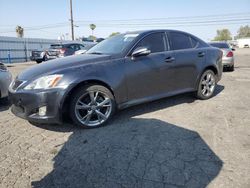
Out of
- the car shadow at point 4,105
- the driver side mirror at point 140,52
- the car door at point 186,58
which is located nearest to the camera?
the driver side mirror at point 140,52

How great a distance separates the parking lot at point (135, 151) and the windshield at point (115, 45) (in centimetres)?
125

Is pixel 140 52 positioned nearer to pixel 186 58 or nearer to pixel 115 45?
pixel 115 45

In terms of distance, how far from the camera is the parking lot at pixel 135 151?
2758 mm

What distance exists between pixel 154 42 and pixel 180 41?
0.77 meters

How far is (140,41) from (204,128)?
193 centimetres

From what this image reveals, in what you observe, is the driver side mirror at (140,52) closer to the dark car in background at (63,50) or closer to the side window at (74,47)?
the dark car in background at (63,50)

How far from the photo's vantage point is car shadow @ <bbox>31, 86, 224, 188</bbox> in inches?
107

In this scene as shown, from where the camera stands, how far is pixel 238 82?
8.75 m

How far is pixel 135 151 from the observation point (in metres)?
3.40

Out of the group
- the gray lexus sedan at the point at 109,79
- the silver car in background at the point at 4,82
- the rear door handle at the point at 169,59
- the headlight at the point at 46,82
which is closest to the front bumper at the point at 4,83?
the silver car in background at the point at 4,82

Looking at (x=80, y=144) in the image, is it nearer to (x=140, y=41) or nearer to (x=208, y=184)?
(x=208, y=184)

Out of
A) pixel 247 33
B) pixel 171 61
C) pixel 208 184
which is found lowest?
pixel 208 184

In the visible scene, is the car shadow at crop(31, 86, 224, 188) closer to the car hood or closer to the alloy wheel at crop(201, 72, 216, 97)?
the car hood

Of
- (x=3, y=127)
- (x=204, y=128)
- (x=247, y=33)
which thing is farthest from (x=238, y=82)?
(x=247, y=33)
